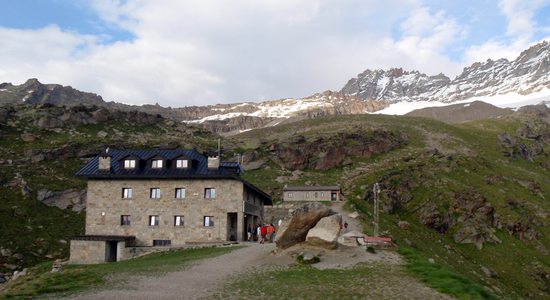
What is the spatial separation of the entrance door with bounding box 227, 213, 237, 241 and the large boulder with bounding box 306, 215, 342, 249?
17.6 metres

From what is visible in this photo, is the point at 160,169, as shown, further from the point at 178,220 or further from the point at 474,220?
the point at 474,220

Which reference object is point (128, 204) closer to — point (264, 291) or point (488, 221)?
point (264, 291)

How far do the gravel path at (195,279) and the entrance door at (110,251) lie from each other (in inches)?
529

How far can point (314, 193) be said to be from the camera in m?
85.1

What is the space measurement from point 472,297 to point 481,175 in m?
96.2

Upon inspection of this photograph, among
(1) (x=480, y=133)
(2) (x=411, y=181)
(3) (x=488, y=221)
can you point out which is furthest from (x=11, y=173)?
(1) (x=480, y=133)

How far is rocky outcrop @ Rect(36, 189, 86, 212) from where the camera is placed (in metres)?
75.7

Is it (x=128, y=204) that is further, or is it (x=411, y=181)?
(x=411, y=181)

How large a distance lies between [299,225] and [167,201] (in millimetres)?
20184

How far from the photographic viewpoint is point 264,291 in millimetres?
24031

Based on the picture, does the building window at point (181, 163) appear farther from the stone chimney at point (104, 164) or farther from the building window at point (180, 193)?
the stone chimney at point (104, 164)

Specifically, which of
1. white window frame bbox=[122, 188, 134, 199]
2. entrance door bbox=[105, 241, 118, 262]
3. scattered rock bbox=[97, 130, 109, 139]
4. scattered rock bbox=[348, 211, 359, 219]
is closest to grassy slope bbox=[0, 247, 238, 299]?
entrance door bbox=[105, 241, 118, 262]

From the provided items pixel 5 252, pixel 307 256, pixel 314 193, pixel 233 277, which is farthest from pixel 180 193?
pixel 314 193

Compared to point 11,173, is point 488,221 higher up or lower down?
lower down
